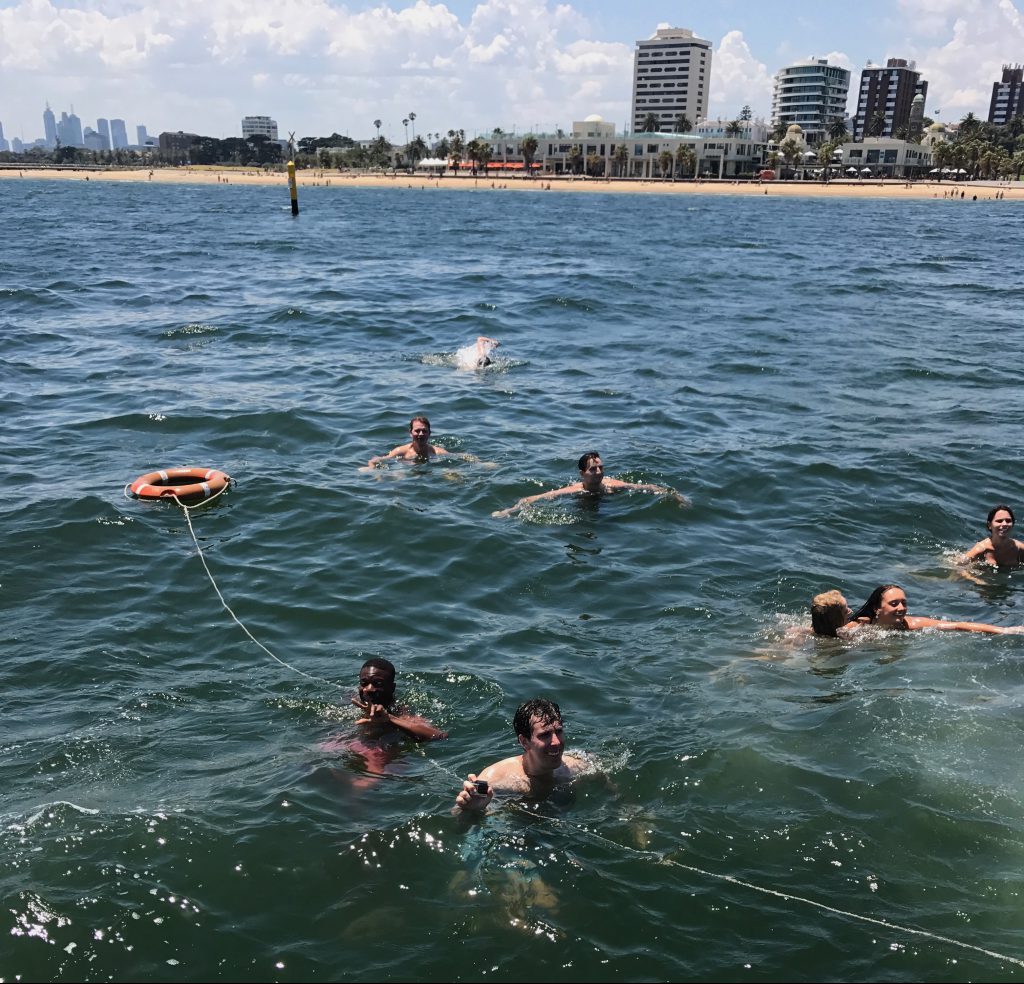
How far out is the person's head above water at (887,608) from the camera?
9016mm

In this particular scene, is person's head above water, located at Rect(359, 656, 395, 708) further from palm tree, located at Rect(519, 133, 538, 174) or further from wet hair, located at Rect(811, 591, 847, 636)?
palm tree, located at Rect(519, 133, 538, 174)

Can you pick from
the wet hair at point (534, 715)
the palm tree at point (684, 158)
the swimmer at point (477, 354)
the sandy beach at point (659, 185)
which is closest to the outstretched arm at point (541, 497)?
the wet hair at point (534, 715)

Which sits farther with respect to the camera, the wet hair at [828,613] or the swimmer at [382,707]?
the wet hair at [828,613]

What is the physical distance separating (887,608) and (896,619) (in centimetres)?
16

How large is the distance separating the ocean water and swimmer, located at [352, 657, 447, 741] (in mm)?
245

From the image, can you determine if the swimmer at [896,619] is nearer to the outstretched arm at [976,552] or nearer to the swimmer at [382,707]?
the outstretched arm at [976,552]

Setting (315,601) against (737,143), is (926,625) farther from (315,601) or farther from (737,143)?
(737,143)

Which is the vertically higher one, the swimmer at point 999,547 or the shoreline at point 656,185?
the shoreline at point 656,185

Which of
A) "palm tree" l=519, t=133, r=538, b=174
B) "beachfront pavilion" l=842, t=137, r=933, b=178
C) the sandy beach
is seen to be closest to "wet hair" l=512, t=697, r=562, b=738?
the sandy beach

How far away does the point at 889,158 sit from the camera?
17675 centimetres

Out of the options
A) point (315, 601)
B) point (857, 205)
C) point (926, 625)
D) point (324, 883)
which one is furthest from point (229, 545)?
point (857, 205)

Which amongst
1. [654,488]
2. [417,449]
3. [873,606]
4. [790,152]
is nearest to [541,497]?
[654,488]

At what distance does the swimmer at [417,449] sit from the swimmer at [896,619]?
688 cm

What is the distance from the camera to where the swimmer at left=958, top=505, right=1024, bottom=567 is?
34.8 ft
